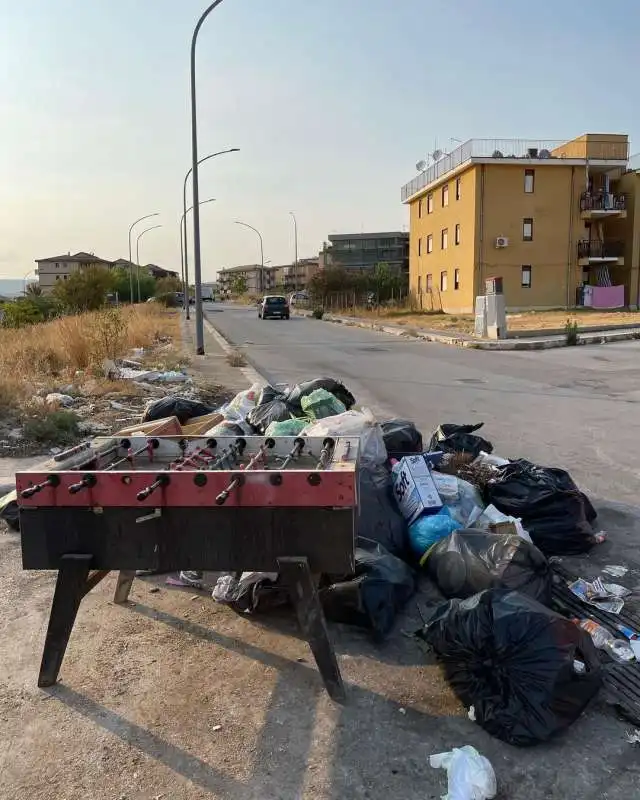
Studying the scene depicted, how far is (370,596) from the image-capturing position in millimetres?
3385

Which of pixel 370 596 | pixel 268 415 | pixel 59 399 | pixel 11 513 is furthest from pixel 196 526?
pixel 59 399

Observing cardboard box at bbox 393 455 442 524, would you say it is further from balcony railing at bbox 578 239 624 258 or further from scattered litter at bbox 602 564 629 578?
balcony railing at bbox 578 239 624 258

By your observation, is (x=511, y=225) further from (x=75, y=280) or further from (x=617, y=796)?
(x=617, y=796)

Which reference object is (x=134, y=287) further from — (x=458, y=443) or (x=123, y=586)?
(x=123, y=586)

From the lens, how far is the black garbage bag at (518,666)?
2.55 m

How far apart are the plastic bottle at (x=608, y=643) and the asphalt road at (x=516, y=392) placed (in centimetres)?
235

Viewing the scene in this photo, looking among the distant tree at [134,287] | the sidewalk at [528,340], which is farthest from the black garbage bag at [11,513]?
the distant tree at [134,287]

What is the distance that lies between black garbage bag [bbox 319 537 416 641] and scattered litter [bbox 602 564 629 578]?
1331 mm

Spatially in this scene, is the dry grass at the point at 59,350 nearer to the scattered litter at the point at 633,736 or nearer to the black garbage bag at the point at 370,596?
the black garbage bag at the point at 370,596

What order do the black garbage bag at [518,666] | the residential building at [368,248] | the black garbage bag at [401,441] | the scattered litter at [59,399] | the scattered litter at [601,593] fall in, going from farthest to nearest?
1. the residential building at [368,248]
2. the scattered litter at [59,399]
3. the black garbage bag at [401,441]
4. the scattered litter at [601,593]
5. the black garbage bag at [518,666]

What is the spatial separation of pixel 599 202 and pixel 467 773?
1721 inches

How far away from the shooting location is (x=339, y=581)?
3555 millimetres

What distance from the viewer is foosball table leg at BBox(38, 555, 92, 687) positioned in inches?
109

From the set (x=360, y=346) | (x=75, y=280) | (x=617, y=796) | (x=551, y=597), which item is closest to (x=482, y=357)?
(x=360, y=346)
